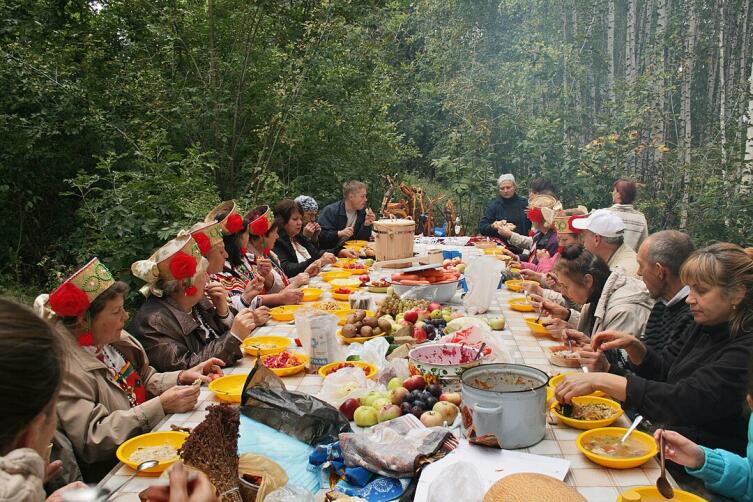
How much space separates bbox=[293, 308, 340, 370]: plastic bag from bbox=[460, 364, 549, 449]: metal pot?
3.30 feet

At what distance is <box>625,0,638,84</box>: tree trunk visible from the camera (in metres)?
11.1

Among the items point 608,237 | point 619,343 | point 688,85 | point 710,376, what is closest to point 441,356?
point 619,343

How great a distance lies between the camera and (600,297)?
3.61m

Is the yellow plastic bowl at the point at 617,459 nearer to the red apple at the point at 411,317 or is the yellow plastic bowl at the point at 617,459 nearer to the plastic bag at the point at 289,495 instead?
the plastic bag at the point at 289,495

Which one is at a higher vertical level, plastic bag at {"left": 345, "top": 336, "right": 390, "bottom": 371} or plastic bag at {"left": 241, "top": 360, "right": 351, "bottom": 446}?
plastic bag at {"left": 241, "top": 360, "right": 351, "bottom": 446}

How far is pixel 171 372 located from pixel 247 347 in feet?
1.53

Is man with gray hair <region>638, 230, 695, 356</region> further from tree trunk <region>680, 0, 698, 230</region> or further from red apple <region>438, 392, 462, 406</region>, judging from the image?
tree trunk <region>680, 0, 698, 230</region>

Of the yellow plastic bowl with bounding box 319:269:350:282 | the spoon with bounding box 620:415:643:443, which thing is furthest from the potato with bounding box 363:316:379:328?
the yellow plastic bowl with bounding box 319:269:350:282

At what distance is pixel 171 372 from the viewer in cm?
311

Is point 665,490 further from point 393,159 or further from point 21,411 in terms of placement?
point 393,159

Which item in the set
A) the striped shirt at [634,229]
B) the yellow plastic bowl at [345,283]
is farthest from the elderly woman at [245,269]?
the striped shirt at [634,229]

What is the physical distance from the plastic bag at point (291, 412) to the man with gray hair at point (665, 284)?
1880mm

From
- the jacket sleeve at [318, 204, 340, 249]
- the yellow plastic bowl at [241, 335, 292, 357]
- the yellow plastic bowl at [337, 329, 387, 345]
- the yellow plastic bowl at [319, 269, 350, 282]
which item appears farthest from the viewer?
the jacket sleeve at [318, 204, 340, 249]

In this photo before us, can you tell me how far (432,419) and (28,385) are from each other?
1.48 m
